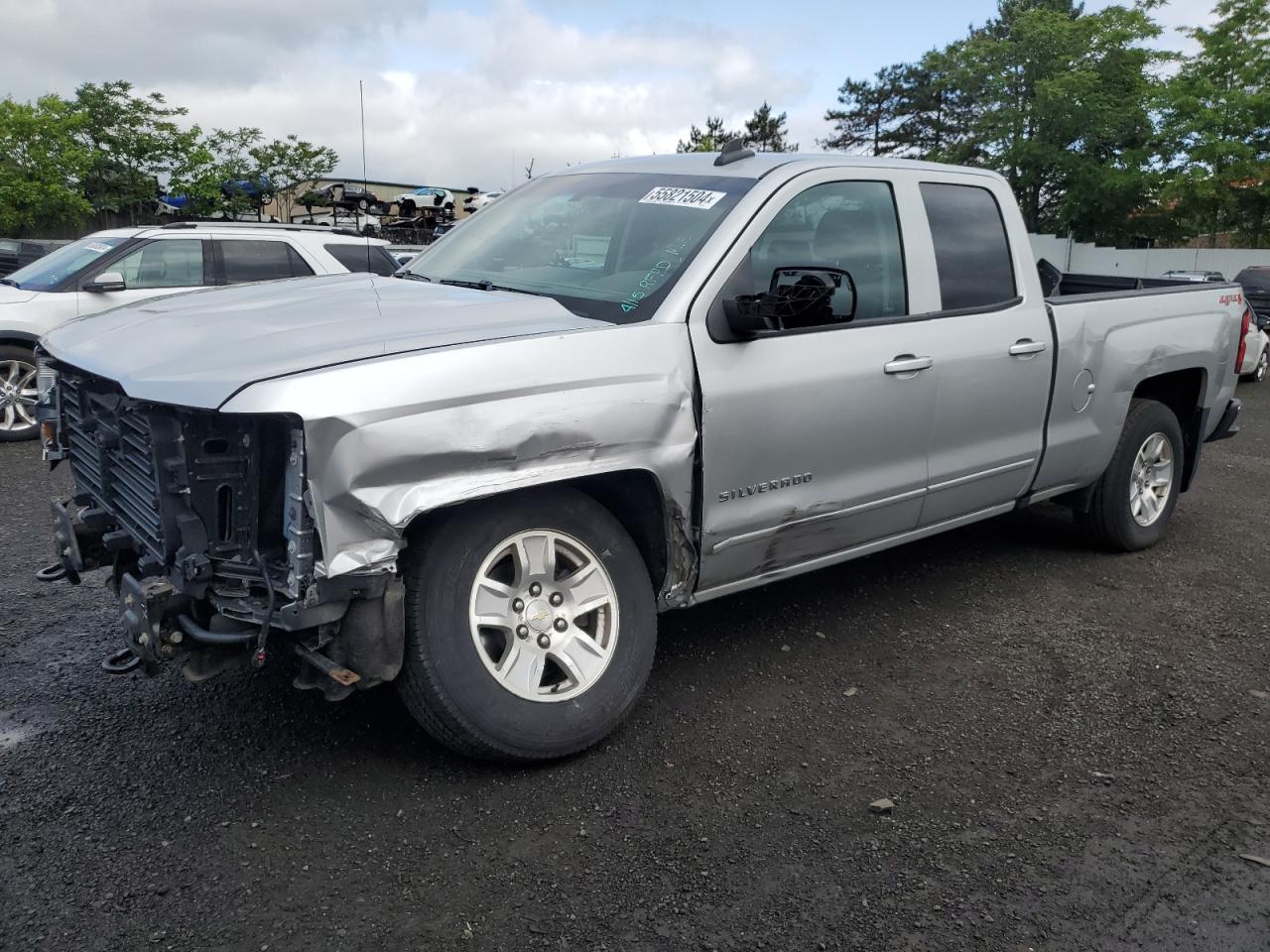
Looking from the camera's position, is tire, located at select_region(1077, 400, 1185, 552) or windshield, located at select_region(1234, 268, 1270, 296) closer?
tire, located at select_region(1077, 400, 1185, 552)

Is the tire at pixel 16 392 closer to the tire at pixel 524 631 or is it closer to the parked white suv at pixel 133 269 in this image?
the parked white suv at pixel 133 269

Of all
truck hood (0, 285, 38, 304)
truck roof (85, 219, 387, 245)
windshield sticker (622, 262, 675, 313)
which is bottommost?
windshield sticker (622, 262, 675, 313)

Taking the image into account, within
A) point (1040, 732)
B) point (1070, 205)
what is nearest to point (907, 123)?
point (1070, 205)

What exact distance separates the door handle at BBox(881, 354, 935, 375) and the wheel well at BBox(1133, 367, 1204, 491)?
223cm

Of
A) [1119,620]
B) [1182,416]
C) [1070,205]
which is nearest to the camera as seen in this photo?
[1119,620]

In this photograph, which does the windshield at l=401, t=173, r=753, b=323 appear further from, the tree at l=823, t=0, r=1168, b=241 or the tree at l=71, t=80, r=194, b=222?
the tree at l=823, t=0, r=1168, b=241

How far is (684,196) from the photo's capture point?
3.90m

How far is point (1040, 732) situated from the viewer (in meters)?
3.65

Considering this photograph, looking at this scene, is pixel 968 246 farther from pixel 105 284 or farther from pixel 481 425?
pixel 105 284

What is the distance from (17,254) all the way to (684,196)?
39.9ft

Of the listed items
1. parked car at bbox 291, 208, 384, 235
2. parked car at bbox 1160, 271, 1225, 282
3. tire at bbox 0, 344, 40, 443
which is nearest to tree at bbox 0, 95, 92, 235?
parked car at bbox 291, 208, 384, 235

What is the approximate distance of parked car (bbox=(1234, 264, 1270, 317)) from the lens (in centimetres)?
1589

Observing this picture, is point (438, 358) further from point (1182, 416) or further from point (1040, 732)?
point (1182, 416)

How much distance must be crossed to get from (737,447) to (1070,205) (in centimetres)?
4623
